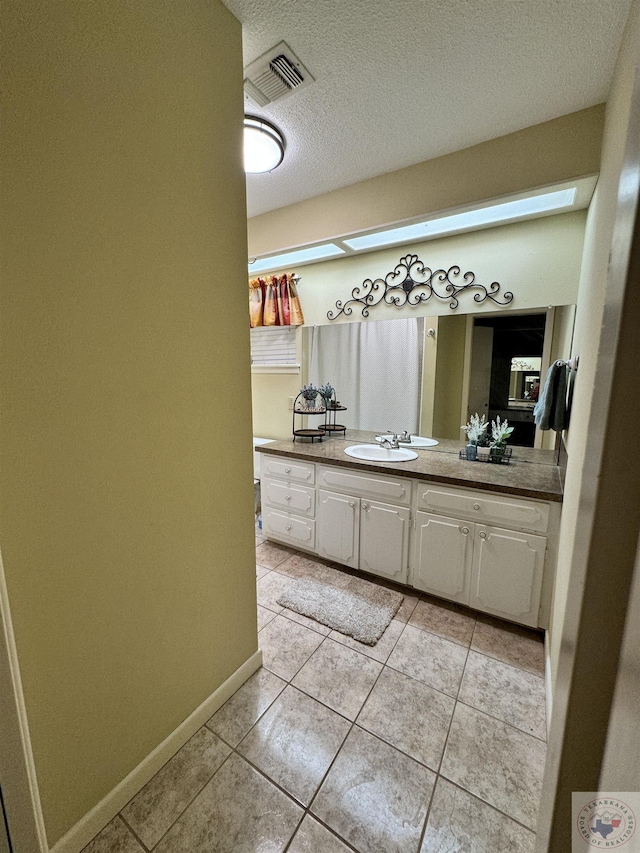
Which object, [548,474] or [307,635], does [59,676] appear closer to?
[307,635]

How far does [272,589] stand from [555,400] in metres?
1.98

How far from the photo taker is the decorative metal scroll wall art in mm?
2271

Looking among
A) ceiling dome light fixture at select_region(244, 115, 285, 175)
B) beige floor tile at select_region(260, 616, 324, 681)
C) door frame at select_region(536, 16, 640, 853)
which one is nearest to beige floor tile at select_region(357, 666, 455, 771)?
beige floor tile at select_region(260, 616, 324, 681)

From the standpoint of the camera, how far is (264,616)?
1.98 meters

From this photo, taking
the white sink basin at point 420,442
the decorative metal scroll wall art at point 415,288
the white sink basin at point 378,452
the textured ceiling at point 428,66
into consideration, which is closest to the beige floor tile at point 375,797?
the white sink basin at point 378,452

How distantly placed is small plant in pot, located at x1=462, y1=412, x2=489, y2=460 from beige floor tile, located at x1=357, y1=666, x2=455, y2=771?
1.29m

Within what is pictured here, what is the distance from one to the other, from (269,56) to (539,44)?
1.00m

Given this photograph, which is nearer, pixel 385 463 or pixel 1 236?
pixel 1 236

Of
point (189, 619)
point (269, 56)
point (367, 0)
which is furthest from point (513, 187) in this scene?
point (189, 619)

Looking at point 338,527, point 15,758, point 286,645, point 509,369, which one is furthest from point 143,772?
point 509,369

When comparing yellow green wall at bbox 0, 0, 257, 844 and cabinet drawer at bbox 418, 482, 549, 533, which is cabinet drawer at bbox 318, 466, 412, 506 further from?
yellow green wall at bbox 0, 0, 257, 844

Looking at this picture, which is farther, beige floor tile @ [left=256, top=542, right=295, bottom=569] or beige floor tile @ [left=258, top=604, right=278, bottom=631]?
beige floor tile @ [left=256, top=542, right=295, bottom=569]

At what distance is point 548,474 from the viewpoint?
1.88 metres

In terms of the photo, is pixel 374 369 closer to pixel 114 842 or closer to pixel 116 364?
pixel 116 364
